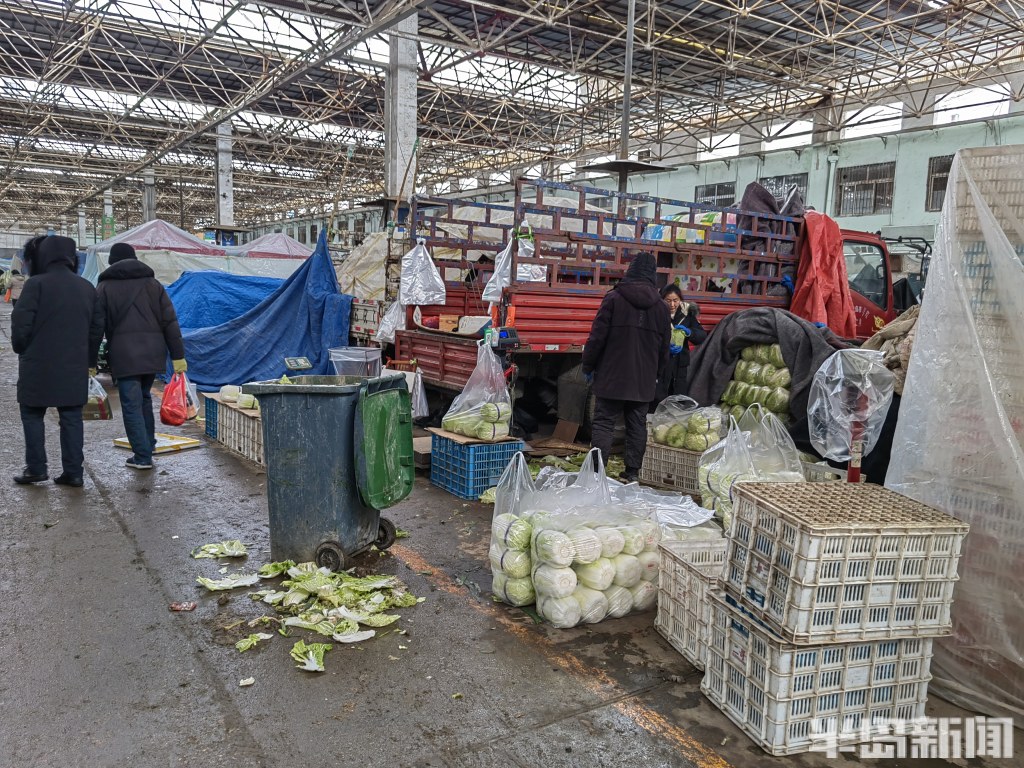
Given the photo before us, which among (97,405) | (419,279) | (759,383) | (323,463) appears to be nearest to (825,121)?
(759,383)

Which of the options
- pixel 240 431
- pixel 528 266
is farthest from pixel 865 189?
pixel 240 431

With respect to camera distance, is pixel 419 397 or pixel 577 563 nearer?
pixel 577 563

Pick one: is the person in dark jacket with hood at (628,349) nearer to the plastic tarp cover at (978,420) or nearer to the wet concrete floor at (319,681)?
the wet concrete floor at (319,681)

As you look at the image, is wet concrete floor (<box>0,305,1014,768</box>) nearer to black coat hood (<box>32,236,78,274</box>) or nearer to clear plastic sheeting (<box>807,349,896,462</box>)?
black coat hood (<box>32,236,78,274</box>)

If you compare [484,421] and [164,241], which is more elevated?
[164,241]

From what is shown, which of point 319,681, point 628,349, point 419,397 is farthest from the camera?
point 419,397

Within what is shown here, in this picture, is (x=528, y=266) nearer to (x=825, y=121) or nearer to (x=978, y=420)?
(x=978, y=420)

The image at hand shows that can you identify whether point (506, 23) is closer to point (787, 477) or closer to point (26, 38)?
point (26, 38)

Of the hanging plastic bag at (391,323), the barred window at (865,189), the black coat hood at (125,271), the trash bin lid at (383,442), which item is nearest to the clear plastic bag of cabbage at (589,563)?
the trash bin lid at (383,442)

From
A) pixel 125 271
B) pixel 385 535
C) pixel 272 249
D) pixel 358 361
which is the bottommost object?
pixel 385 535

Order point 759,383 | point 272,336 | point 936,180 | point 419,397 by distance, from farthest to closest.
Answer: point 936,180 < point 272,336 < point 419,397 < point 759,383

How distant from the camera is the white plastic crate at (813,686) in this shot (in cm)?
265

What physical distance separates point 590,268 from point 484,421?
2157 millimetres

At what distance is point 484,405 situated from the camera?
5902 millimetres
